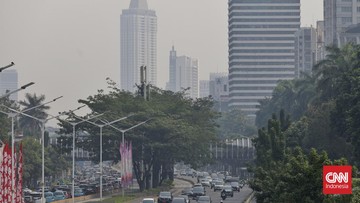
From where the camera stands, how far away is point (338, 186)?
4559cm

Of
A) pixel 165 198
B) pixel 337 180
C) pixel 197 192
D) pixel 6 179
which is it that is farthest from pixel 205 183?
pixel 337 180

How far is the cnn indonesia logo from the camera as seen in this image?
45438mm

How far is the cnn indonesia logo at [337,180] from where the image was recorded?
45.4 m

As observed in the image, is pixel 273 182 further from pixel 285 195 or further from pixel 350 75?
pixel 350 75

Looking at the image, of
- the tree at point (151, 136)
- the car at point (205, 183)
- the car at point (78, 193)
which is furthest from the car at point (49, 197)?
the car at point (205, 183)

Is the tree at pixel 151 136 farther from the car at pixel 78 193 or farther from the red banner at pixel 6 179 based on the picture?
the red banner at pixel 6 179

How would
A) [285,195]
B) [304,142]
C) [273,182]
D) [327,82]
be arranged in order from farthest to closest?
[327,82]
[304,142]
[273,182]
[285,195]

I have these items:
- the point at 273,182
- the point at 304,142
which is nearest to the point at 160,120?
the point at 304,142

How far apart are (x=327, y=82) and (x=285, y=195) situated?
9080cm

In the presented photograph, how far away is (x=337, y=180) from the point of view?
46031 mm

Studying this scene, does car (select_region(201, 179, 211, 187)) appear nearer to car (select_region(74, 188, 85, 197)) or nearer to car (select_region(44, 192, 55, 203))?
car (select_region(74, 188, 85, 197))

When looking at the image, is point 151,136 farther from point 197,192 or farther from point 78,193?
point 197,192

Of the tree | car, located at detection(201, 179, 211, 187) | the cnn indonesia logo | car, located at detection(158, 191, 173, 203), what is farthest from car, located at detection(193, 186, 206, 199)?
the cnn indonesia logo

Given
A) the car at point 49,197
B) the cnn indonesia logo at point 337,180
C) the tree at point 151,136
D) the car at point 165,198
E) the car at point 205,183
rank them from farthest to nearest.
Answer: the car at point 205,183 < the tree at point 151,136 < the car at point 49,197 < the car at point 165,198 < the cnn indonesia logo at point 337,180
